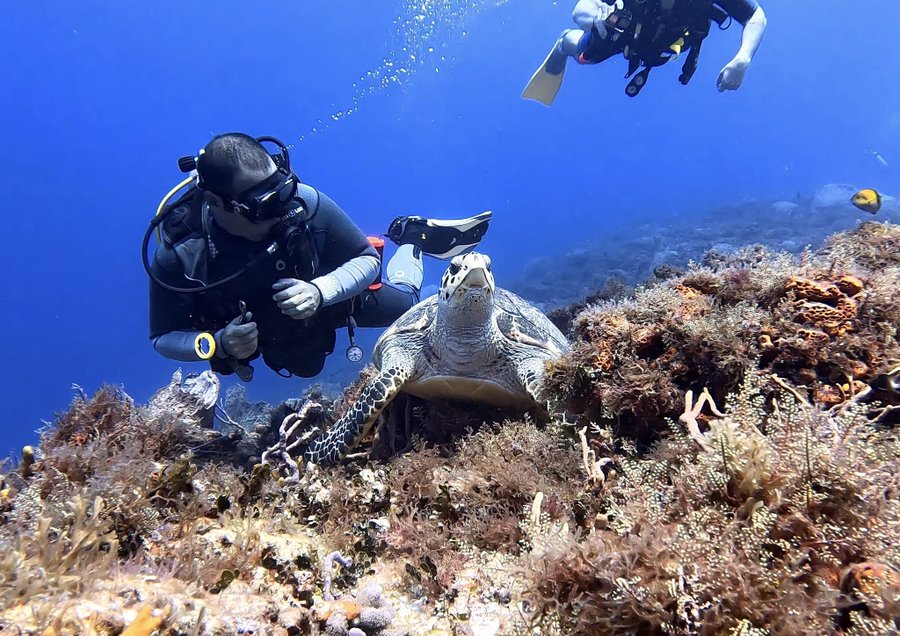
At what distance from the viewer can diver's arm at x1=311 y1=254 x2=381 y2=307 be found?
4781 millimetres

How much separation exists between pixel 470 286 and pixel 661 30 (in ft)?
26.2

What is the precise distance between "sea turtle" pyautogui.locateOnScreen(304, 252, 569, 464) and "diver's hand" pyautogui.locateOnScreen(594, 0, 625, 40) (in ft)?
24.4

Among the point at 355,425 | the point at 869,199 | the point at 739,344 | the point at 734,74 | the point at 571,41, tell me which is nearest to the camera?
the point at 739,344

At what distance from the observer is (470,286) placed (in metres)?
3.97

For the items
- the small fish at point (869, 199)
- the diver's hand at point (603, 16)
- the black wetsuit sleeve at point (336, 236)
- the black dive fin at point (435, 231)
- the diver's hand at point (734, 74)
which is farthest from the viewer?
the black dive fin at point (435, 231)

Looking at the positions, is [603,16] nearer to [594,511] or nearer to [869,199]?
[869,199]

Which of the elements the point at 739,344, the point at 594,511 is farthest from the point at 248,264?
the point at 739,344

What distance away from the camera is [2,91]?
68.0 m

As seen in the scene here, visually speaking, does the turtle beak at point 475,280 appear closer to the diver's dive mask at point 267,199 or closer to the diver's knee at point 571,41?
the diver's dive mask at point 267,199

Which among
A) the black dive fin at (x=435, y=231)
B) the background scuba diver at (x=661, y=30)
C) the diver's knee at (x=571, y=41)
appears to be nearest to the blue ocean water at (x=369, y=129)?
the black dive fin at (x=435, y=231)

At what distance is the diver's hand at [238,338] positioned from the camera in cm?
435

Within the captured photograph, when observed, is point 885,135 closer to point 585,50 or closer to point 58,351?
point 585,50

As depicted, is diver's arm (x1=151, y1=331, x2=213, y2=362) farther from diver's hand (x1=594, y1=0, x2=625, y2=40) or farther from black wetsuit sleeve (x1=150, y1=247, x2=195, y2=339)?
diver's hand (x1=594, y1=0, x2=625, y2=40)

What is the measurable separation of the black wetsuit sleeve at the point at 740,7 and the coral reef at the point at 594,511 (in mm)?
7073
